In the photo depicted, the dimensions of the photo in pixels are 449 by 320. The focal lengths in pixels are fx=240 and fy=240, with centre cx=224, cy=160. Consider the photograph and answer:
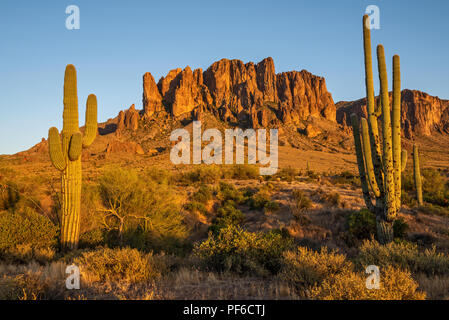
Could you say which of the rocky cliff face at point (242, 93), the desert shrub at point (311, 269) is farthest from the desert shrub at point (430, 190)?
the rocky cliff face at point (242, 93)

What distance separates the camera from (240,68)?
11819cm

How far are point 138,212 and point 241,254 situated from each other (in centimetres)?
554

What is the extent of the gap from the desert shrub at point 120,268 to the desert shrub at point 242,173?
24847mm

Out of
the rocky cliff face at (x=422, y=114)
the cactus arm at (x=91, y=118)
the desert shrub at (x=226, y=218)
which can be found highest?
the rocky cliff face at (x=422, y=114)

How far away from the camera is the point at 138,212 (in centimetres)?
955

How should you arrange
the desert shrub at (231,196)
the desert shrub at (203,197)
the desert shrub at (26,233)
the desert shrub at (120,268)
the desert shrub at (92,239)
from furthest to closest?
1. the desert shrub at (231,196)
2. the desert shrub at (203,197)
3. the desert shrub at (92,239)
4. the desert shrub at (26,233)
5. the desert shrub at (120,268)

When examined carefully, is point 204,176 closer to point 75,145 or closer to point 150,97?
point 75,145

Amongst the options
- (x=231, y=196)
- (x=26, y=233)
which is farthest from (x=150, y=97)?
(x=26, y=233)

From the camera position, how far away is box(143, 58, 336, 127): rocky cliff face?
97812 millimetres

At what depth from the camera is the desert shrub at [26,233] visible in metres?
6.90

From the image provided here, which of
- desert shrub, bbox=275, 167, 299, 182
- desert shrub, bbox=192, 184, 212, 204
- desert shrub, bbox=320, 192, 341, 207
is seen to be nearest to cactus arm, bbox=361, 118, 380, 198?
desert shrub, bbox=320, 192, 341, 207

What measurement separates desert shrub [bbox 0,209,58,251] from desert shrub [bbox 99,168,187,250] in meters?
1.68

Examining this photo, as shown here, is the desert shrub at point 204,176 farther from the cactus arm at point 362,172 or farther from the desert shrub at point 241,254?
the desert shrub at point 241,254

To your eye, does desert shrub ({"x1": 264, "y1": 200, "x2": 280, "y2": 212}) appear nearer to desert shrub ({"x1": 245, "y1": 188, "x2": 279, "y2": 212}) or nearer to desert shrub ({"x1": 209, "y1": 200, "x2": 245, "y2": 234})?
desert shrub ({"x1": 245, "y1": 188, "x2": 279, "y2": 212})
